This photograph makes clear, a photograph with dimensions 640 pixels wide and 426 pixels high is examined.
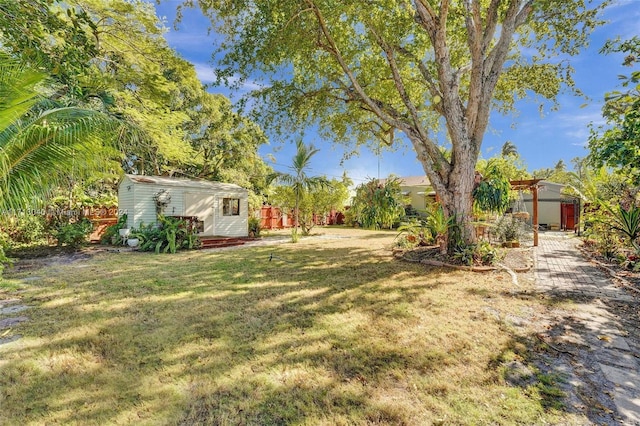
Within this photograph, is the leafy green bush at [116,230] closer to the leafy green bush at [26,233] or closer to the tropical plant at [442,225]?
the leafy green bush at [26,233]

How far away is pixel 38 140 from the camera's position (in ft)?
9.30

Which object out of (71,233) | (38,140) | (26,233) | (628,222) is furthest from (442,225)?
(26,233)

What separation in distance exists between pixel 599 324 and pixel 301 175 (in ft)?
43.6

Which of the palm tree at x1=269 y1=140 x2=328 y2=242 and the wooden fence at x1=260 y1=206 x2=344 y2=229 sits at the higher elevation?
the palm tree at x1=269 y1=140 x2=328 y2=242

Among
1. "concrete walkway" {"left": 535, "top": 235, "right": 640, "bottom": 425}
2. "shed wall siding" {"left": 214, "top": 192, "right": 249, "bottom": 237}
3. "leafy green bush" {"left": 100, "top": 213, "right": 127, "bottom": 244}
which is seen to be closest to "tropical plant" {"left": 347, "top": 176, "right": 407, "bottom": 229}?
"concrete walkway" {"left": 535, "top": 235, "right": 640, "bottom": 425}

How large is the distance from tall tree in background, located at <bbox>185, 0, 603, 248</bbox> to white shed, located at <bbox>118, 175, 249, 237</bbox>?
559 cm

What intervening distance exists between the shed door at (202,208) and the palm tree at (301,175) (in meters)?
4.08

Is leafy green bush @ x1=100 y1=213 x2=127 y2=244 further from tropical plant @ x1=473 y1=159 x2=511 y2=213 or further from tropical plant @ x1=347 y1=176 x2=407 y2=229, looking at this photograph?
tropical plant @ x1=473 y1=159 x2=511 y2=213

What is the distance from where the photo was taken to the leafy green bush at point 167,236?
10242mm

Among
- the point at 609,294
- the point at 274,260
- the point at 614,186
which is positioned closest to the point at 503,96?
the point at 614,186

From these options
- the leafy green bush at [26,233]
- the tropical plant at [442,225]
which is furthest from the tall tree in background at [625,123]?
the leafy green bush at [26,233]

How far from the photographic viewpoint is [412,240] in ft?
33.7

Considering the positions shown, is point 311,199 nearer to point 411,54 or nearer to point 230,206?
point 230,206

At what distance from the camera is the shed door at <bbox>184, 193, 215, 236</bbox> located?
13.5 meters
